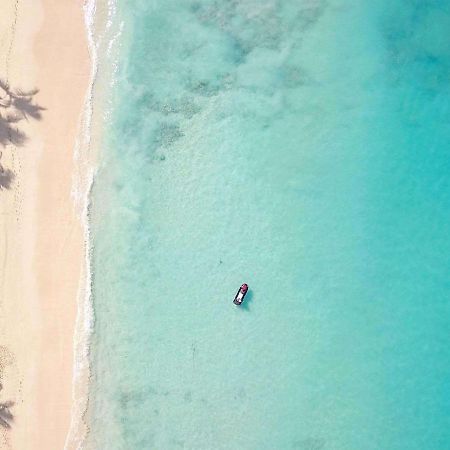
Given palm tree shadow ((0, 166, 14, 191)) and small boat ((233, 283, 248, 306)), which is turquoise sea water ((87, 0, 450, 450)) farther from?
palm tree shadow ((0, 166, 14, 191))

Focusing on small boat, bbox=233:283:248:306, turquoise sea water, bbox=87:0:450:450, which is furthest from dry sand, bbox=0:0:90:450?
small boat, bbox=233:283:248:306

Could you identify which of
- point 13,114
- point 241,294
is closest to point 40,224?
point 13,114

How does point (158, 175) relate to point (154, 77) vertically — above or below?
below

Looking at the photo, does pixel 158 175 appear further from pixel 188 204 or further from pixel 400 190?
pixel 400 190

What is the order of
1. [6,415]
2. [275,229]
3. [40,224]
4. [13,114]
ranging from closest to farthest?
[6,415] → [40,224] → [13,114] → [275,229]

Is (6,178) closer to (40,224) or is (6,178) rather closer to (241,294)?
(40,224)

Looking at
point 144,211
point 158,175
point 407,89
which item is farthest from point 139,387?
point 407,89
